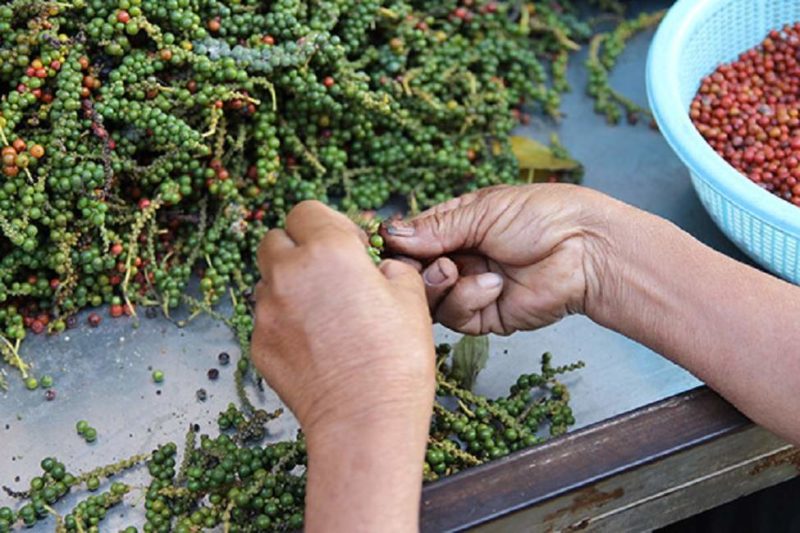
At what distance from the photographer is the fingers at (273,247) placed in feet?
4.67

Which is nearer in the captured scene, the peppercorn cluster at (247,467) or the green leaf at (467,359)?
the peppercorn cluster at (247,467)

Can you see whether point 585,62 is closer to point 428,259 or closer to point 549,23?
point 549,23

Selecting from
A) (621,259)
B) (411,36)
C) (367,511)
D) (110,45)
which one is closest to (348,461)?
(367,511)

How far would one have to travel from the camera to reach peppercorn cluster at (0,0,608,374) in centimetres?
179

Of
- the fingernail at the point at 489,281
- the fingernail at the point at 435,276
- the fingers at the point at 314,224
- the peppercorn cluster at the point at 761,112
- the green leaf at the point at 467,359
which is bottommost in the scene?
the green leaf at the point at 467,359

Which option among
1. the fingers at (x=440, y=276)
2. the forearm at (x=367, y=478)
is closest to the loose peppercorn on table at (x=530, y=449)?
the forearm at (x=367, y=478)

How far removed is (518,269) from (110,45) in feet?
2.57

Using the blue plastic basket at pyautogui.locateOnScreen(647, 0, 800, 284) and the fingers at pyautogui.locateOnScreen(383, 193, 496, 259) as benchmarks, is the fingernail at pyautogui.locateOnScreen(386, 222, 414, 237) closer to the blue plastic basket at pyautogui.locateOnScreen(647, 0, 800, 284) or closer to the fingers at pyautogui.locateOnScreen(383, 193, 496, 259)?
the fingers at pyautogui.locateOnScreen(383, 193, 496, 259)

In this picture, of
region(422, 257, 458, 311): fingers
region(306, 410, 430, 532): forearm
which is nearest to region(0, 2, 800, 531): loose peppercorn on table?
region(306, 410, 430, 532): forearm

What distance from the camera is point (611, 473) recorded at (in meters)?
1.54

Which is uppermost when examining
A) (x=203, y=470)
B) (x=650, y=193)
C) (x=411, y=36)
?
(x=411, y=36)

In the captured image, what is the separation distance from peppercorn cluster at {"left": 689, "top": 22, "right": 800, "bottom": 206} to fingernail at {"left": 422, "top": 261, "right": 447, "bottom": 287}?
703 millimetres

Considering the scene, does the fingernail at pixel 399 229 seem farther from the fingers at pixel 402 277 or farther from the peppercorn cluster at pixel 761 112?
the peppercorn cluster at pixel 761 112

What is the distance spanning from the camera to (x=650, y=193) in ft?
7.51
